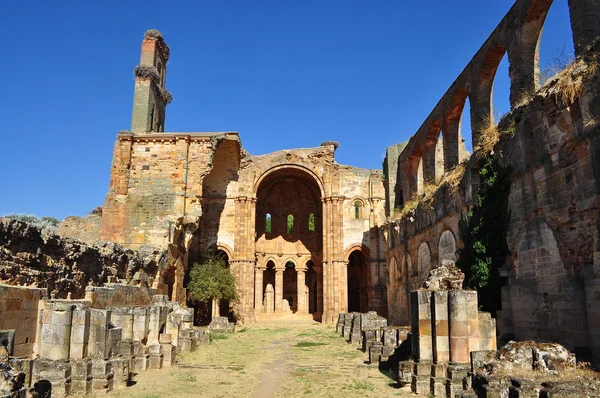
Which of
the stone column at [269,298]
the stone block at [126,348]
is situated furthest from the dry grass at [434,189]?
the stone column at [269,298]

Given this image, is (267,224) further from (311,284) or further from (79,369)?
(79,369)

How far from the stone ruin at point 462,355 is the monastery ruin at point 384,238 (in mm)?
35

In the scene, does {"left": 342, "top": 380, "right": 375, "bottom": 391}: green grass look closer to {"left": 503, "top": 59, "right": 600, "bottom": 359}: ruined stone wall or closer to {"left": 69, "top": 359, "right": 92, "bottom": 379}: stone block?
{"left": 503, "top": 59, "right": 600, "bottom": 359}: ruined stone wall

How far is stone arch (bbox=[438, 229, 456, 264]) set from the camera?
1702cm

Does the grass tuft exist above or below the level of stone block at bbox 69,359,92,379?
below

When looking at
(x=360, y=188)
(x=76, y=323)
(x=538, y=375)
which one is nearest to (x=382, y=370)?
(x=538, y=375)

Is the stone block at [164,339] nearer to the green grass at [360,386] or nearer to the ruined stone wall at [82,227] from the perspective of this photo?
the green grass at [360,386]

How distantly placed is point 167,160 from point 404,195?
41.1ft

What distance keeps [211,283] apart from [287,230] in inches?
355

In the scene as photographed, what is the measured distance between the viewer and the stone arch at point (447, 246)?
55.8 feet

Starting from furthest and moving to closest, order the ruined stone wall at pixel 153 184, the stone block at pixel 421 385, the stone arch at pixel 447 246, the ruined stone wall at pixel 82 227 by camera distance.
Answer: the ruined stone wall at pixel 82 227, the ruined stone wall at pixel 153 184, the stone arch at pixel 447 246, the stone block at pixel 421 385

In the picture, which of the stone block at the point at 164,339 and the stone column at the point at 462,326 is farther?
the stone block at the point at 164,339

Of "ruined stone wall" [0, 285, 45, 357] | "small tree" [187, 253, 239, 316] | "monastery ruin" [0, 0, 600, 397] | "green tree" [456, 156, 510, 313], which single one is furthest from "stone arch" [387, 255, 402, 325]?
"ruined stone wall" [0, 285, 45, 357]

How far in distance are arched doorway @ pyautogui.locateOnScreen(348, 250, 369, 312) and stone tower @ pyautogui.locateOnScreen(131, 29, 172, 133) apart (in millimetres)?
15534
